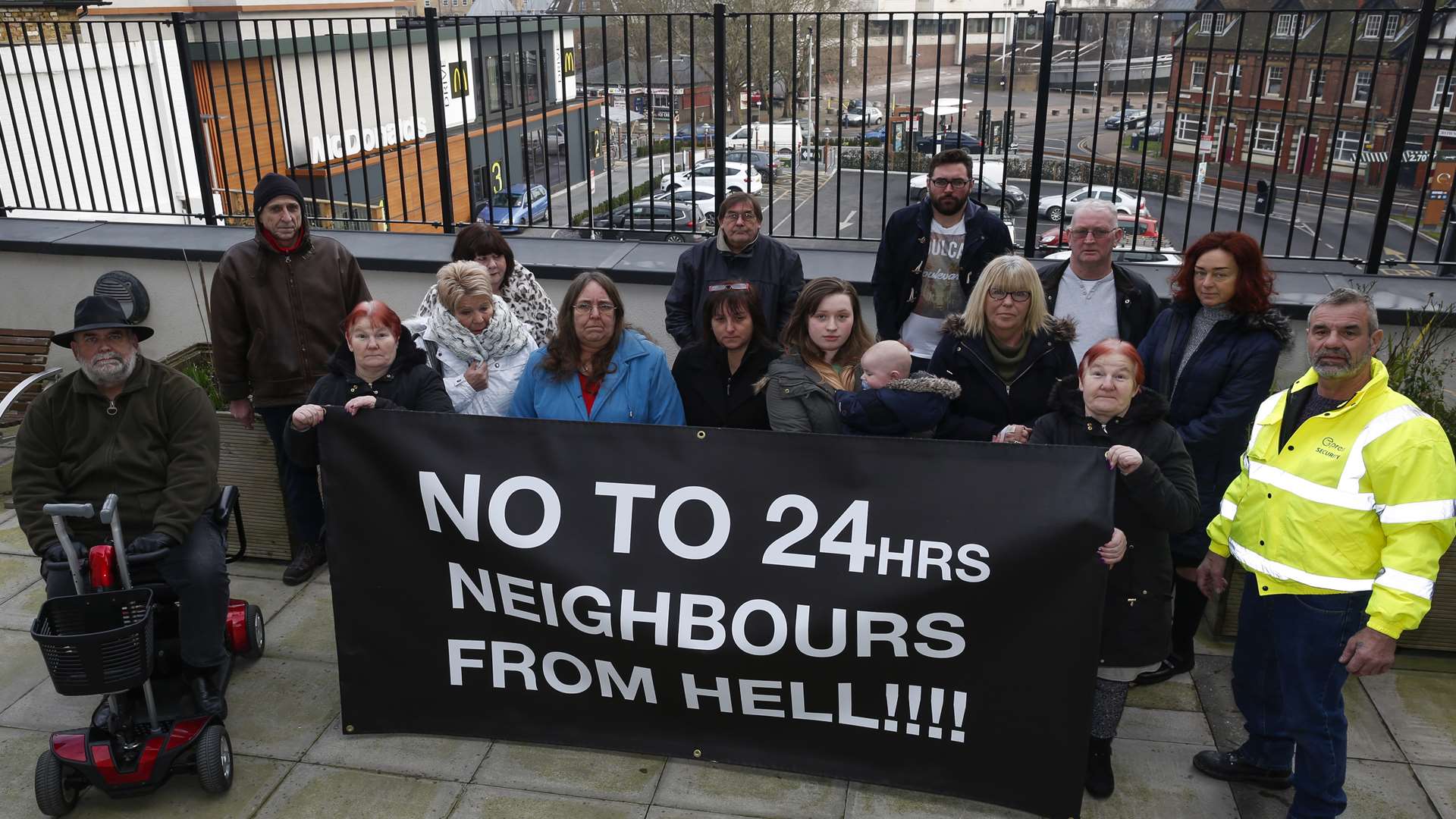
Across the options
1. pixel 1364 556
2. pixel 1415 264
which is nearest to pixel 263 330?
pixel 1364 556

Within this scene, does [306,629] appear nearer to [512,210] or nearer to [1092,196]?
[512,210]

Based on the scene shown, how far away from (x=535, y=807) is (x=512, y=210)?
15.1 feet

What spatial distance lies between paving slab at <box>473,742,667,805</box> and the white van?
10.5 feet

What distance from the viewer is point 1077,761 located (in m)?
3.36

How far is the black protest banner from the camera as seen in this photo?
3.25 meters

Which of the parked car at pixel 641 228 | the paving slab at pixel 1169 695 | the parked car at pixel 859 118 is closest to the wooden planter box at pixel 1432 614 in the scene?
the paving slab at pixel 1169 695

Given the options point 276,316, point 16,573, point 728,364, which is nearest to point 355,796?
point 728,364

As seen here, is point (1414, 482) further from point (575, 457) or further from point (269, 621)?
point (269, 621)

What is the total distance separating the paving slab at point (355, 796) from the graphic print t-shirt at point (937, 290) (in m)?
2.79

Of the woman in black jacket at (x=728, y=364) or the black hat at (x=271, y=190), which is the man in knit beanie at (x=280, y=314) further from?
the woman in black jacket at (x=728, y=364)

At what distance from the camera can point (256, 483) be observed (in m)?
5.18

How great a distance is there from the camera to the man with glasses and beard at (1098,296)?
4.43 metres

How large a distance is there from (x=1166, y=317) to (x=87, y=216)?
24.0 feet

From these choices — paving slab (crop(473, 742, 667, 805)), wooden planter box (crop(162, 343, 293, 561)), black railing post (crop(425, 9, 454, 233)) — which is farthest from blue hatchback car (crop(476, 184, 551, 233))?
paving slab (crop(473, 742, 667, 805))
